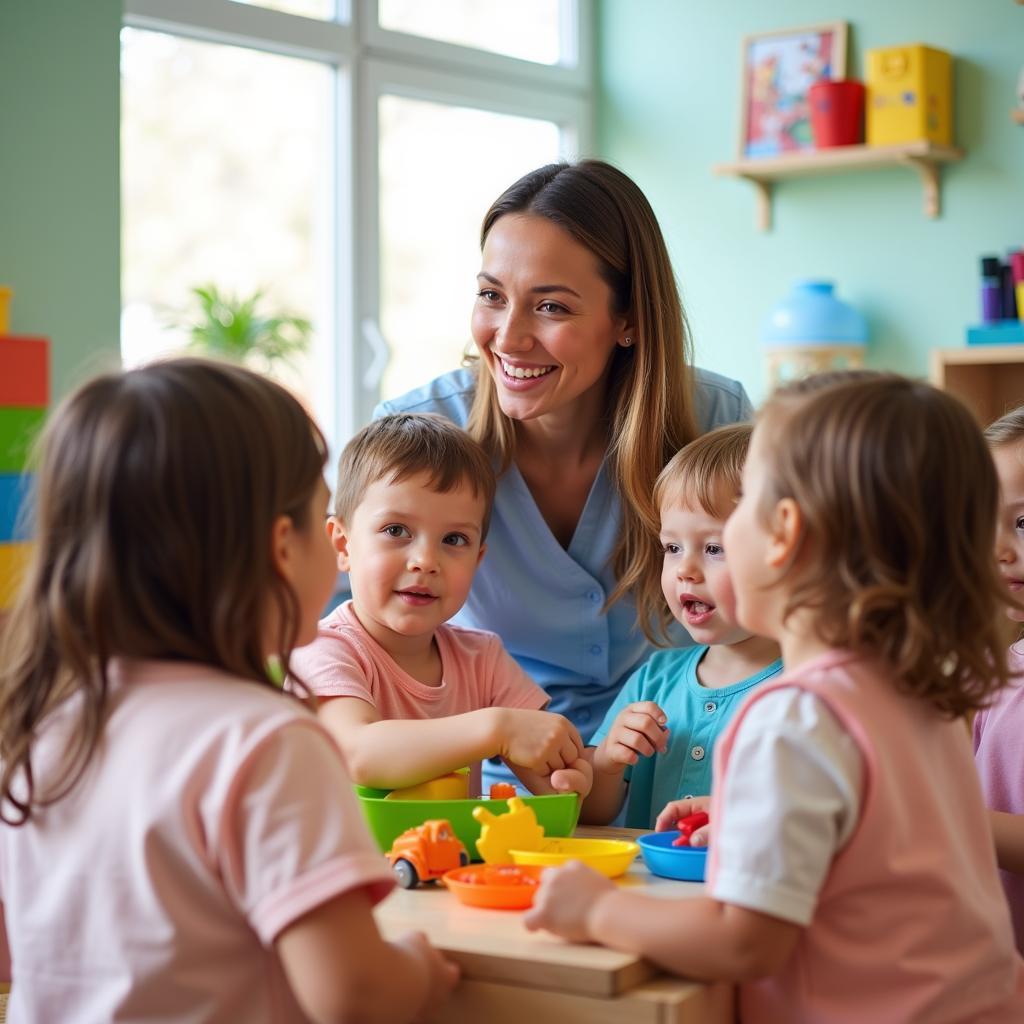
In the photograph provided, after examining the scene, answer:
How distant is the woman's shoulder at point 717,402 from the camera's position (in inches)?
82.7

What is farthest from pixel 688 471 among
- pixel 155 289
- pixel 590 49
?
pixel 590 49

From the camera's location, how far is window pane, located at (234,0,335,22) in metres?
3.60

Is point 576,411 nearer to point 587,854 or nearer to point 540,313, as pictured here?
point 540,313

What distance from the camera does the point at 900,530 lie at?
1038mm

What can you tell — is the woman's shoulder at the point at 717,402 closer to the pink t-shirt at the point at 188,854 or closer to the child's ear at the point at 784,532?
the child's ear at the point at 784,532

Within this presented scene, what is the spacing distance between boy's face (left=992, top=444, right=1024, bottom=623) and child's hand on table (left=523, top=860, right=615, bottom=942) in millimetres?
728

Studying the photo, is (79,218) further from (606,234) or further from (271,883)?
(271,883)

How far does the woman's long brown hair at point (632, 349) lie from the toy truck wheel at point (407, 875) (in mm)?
788

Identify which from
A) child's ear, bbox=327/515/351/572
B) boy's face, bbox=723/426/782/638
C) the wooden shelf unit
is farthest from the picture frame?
boy's face, bbox=723/426/782/638

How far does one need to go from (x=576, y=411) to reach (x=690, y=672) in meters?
0.48

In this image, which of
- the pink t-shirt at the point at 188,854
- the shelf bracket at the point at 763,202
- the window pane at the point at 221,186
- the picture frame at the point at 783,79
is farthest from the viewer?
the shelf bracket at the point at 763,202

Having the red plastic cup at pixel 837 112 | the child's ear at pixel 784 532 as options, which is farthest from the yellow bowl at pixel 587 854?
the red plastic cup at pixel 837 112

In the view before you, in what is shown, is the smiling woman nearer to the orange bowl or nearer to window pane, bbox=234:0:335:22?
the orange bowl

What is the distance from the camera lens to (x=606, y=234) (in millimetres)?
1976
